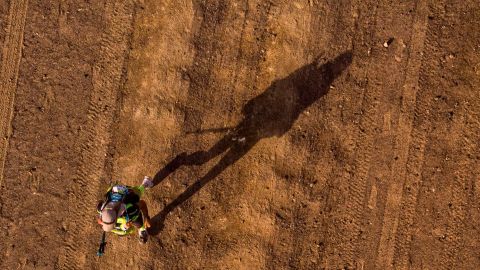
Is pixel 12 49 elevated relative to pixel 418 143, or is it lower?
elevated

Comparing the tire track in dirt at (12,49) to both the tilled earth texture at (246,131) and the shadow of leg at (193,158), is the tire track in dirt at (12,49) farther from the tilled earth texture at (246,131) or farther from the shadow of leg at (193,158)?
the shadow of leg at (193,158)

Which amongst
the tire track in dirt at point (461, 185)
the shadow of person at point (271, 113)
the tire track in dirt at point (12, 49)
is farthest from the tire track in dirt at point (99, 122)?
the tire track in dirt at point (461, 185)

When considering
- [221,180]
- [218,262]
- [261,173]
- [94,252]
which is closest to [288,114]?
[261,173]

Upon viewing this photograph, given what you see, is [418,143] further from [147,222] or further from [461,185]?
[147,222]

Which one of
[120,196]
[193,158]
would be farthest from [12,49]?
[193,158]

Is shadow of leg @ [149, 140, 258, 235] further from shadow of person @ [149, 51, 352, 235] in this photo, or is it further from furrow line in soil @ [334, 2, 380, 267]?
furrow line in soil @ [334, 2, 380, 267]

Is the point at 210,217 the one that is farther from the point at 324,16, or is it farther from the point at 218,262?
the point at 324,16

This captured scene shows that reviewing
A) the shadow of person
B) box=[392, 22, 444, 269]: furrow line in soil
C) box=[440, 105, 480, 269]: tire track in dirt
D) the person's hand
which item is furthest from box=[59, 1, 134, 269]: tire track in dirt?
box=[440, 105, 480, 269]: tire track in dirt
